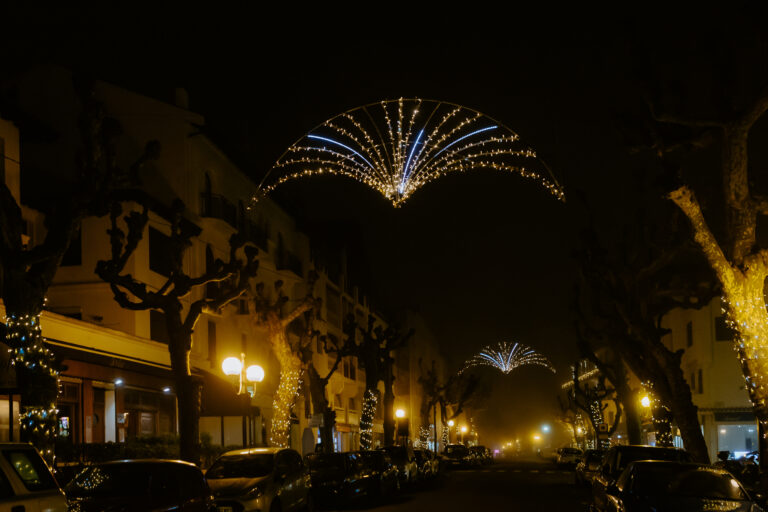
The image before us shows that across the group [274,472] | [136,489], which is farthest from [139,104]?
[136,489]

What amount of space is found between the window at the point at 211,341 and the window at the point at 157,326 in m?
4.22

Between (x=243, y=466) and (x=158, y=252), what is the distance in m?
14.5

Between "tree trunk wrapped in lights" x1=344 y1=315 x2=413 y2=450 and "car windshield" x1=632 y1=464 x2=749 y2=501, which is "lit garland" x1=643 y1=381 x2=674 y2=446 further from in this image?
"car windshield" x1=632 y1=464 x2=749 y2=501

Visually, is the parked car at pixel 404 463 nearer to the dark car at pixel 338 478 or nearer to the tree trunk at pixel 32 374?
the dark car at pixel 338 478

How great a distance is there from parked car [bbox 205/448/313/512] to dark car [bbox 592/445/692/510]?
6.24m

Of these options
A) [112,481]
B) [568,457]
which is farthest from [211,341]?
[568,457]

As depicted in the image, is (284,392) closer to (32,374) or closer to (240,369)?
(240,369)

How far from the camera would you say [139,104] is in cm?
3675

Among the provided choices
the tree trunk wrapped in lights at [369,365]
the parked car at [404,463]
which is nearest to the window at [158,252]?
the parked car at [404,463]

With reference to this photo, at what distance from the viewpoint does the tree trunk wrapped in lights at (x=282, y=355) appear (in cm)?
3428

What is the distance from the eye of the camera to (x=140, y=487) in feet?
46.9

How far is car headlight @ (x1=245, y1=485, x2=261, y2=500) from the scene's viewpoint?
58.5 ft

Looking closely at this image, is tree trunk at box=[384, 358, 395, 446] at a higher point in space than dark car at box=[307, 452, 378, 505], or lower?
higher

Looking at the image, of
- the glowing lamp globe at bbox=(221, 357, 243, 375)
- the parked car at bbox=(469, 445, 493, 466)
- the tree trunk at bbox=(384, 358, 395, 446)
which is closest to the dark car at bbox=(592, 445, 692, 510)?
the glowing lamp globe at bbox=(221, 357, 243, 375)
